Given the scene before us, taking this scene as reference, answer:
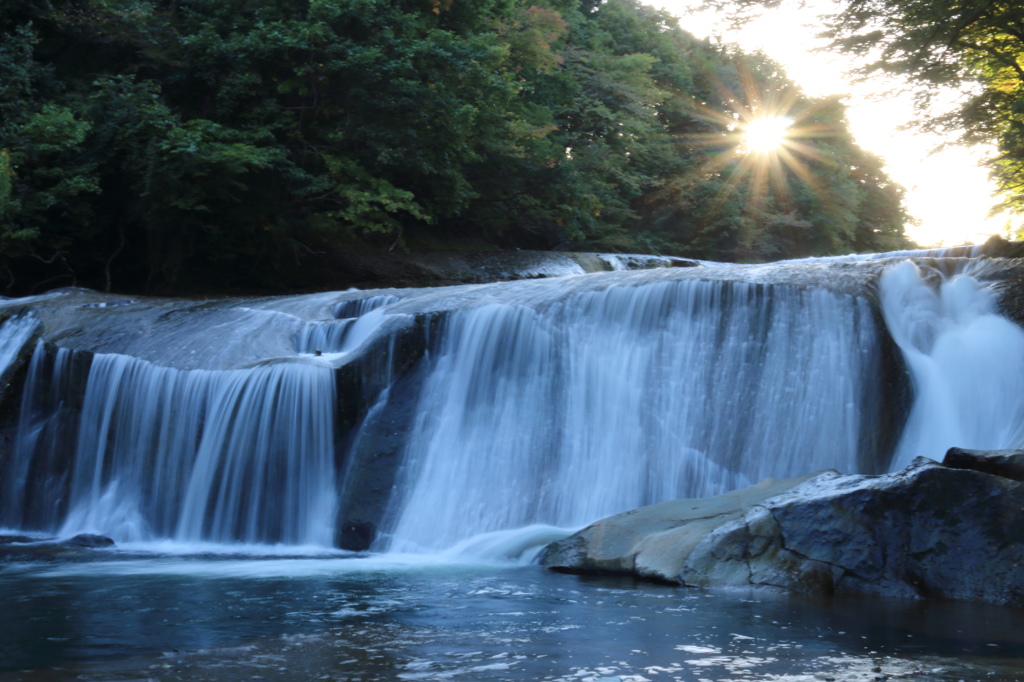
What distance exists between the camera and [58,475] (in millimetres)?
10492

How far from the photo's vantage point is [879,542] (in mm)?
5789

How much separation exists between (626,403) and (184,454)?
4.72 m

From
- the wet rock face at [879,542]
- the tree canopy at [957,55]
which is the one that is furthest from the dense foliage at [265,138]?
the wet rock face at [879,542]

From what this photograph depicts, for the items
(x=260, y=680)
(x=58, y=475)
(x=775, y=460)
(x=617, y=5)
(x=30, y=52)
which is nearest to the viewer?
(x=260, y=680)

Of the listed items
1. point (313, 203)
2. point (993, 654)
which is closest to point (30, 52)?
point (313, 203)

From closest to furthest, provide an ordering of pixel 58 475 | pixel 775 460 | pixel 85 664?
pixel 85 664, pixel 775 460, pixel 58 475

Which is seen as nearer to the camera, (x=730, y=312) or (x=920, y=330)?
(x=920, y=330)

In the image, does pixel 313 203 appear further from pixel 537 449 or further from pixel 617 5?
pixel 617 5

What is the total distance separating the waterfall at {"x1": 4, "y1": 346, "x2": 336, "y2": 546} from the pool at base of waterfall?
2.43 metres

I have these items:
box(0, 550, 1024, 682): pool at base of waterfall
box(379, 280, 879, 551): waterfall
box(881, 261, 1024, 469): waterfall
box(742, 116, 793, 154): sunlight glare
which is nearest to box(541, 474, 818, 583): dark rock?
box(0, 550, 1024, 682): pool at base of waterfall

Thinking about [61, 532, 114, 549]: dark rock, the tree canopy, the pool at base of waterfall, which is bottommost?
the pool at base of waterfall

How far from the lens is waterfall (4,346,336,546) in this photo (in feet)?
30.5

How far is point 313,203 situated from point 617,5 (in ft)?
56.0

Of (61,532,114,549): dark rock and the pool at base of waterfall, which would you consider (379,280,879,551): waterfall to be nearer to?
the pool at base of waterfall
